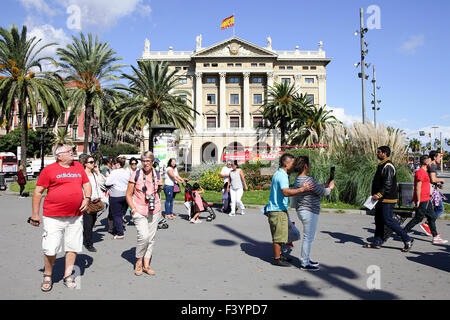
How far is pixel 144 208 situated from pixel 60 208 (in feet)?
3.53

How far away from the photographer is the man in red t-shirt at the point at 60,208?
4238mm

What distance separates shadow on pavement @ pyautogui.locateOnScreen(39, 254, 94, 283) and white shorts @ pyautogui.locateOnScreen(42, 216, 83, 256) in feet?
1.95

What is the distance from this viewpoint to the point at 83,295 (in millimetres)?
4078

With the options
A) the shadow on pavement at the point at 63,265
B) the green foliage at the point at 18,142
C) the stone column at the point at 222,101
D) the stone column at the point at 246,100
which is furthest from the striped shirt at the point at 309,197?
the stone column at the point at 222,101

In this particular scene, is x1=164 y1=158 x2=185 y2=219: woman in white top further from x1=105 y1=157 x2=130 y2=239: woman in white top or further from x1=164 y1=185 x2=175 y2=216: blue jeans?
x1=105 y1=157 x2=130 y2=239: woman in white top

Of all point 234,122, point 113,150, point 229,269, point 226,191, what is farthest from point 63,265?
point 234,122

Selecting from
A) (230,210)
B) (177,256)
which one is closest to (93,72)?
(230,210)

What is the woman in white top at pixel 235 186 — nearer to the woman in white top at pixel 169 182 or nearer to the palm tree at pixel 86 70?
the woman in white top at pixel 169 182

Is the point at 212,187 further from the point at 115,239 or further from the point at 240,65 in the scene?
the point at 240,65

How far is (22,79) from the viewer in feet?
74.1

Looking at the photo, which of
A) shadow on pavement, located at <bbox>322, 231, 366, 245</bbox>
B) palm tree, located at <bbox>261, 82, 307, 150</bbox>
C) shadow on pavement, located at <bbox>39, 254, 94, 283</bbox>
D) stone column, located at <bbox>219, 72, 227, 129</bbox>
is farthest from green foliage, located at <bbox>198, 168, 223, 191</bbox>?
stone column, located at <bbox>219, 72, 227, 129</bbox>

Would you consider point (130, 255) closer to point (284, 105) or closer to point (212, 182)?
point (212, 182)

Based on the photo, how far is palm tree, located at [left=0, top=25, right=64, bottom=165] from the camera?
22.4 meters

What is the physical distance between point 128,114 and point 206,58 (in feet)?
129
